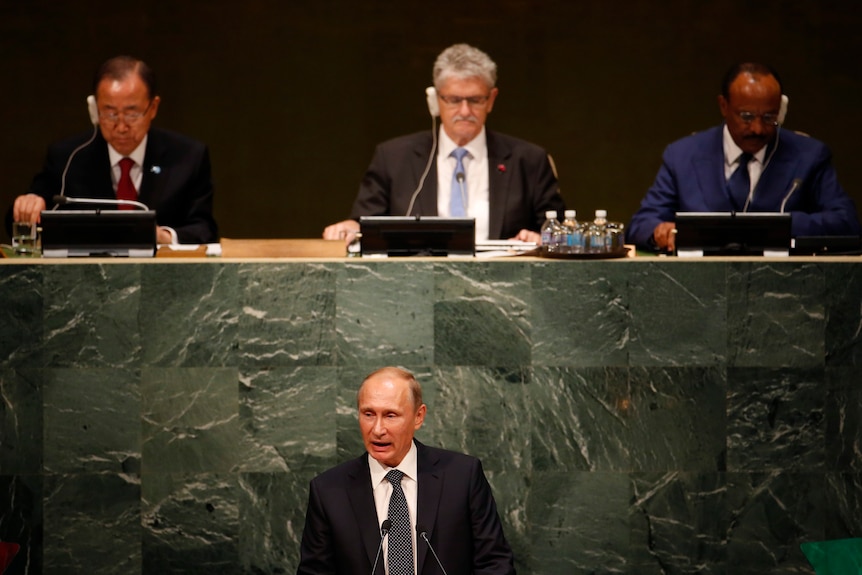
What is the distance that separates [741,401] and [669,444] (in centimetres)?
26

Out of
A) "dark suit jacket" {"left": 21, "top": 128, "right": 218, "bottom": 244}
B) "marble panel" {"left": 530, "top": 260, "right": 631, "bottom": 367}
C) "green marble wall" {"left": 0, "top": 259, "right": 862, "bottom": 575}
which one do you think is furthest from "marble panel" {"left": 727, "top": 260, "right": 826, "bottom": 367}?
"dark suit jacket" {"left": 21, "top": 128, "right": 218, "bottom": 244}

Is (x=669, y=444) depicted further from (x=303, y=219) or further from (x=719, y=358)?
(x=303, y=219)

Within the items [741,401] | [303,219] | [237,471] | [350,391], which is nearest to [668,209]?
[741,401]

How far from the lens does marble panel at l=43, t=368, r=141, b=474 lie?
12.5 ft

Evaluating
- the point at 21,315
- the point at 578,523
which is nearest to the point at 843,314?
the point at 578,523

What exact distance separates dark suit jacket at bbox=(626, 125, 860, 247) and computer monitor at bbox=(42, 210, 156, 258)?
184 centimetres

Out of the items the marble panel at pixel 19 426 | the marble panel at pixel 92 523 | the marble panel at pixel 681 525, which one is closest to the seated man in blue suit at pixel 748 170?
the marble panel at pixel 681 525

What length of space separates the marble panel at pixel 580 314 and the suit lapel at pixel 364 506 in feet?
2.70

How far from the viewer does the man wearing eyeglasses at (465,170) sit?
4.88 meters

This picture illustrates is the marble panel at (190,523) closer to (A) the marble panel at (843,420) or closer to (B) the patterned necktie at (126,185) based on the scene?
(B) the patterned necktie at (126,185)

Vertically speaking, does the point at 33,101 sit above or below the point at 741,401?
above

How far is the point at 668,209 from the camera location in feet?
15.8

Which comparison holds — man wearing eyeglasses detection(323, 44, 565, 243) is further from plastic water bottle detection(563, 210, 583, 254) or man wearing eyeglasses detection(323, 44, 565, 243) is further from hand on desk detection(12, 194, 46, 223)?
hand on desk detection(12, 194, 46, 223)

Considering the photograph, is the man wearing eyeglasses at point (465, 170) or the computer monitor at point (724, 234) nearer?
the computer monitor at point (724, 234)
